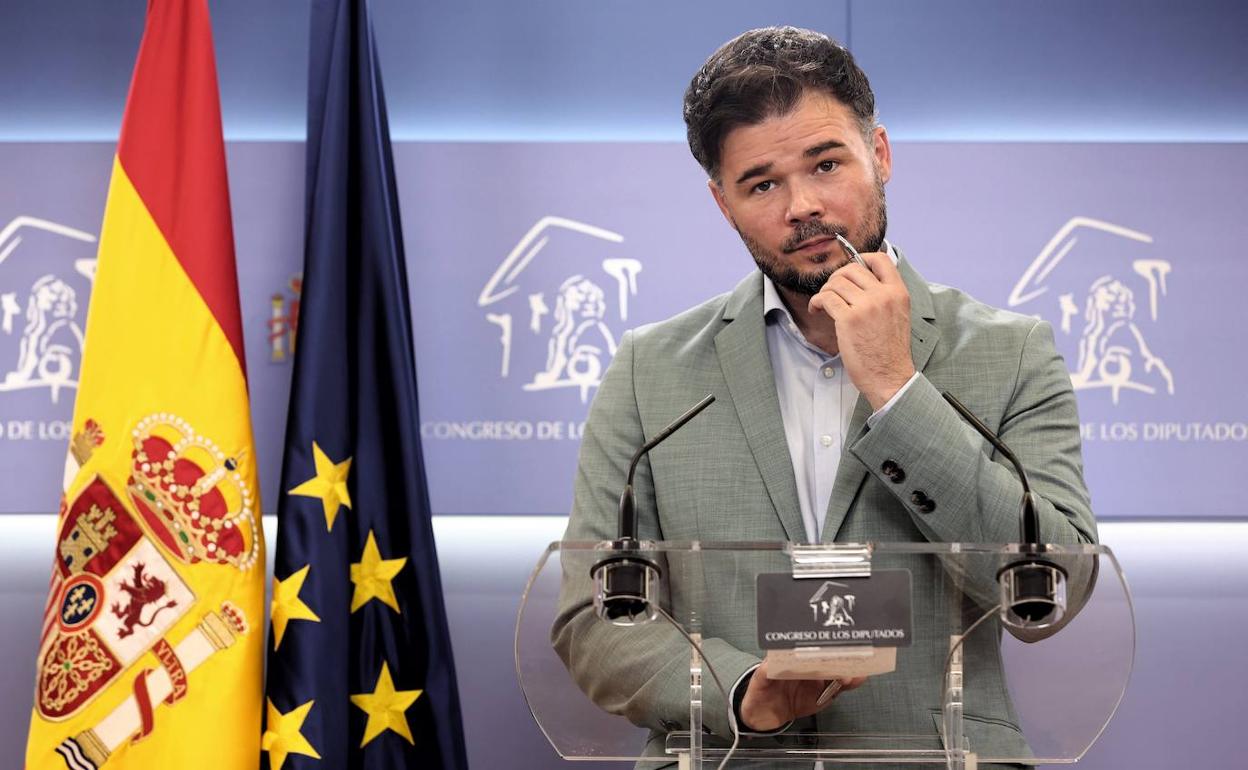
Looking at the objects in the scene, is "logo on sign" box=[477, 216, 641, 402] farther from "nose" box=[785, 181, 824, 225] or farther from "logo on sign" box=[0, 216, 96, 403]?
"nose" box=[785, 181, 824, 225]

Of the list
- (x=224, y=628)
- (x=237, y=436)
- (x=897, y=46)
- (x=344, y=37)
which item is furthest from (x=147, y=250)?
(x=897, y=46)

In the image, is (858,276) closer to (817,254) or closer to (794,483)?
(817,254)

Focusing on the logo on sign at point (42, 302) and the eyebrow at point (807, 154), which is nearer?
the eyebrow at point (807, 154)

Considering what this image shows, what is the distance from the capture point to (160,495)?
267 centimetres

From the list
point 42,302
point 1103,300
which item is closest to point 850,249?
point 1103,300

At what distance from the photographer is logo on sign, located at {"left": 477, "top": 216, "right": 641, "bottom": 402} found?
324cm

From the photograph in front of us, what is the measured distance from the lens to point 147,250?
2.76 meters

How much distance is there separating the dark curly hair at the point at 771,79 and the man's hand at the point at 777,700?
1.00 metres

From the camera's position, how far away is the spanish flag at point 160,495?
2645 millimetres

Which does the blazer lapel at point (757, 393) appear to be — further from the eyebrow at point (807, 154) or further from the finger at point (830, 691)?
the finger at point (830, 691)

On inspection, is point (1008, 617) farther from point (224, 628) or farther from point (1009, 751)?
point (224, 628)

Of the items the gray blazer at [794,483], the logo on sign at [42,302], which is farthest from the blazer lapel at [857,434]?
the logo on sign at [42,302]

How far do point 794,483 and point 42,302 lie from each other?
2.28 metres

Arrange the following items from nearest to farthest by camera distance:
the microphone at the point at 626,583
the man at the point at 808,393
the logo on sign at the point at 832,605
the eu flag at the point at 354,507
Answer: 1. the logo on sign at the point at 832,605
2. the microphone at the point at 626,583
3. the man at the point at 808,393
4. the eu flag at the point at 354,507
